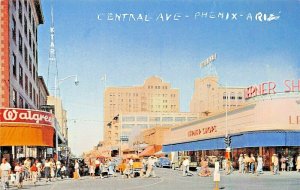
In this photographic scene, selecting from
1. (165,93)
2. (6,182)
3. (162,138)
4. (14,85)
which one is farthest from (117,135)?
(6,182)

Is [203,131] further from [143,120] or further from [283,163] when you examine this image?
[143,120]

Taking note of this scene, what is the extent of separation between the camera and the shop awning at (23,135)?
3719cm

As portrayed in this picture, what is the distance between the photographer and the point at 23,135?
38156 millimetres

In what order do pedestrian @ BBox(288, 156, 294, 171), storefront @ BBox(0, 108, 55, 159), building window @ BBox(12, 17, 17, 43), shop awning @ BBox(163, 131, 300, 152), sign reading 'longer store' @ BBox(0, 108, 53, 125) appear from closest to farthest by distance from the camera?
storefront @ BBox(0, 108, 55, 159), sign reading 'longer store' @ BBox(0, 108, 53, 125), building window @ BBox(12, 17, 17, 43), pedestrian @ BBox(288, 156, 294, 171), shop awning @ BBox(163, 131, 300, 152)

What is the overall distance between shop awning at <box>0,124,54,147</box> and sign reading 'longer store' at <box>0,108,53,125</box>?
386 millimetres

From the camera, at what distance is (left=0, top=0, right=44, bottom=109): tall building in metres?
41.5

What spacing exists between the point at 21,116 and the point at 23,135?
1386 millimetres

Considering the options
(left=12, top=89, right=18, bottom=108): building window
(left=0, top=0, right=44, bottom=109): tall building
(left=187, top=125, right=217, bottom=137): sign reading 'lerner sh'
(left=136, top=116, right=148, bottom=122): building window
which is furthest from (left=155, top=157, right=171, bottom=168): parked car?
(left=136, top=116, right=148, bottom=122): building window

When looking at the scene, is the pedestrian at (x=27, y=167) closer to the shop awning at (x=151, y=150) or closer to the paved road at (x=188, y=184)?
the paved road at (x=188, y=184)

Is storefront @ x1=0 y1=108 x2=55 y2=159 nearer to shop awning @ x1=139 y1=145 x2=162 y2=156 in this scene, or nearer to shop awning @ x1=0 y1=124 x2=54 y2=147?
shop awning @ x1=0 y1=124 x2=54 y2=147

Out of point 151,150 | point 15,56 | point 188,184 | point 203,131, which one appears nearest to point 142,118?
point 151,150

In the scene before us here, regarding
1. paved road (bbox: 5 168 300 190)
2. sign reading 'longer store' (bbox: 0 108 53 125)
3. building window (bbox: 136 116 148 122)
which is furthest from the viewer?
building window (bbox: 136 116 148 122)

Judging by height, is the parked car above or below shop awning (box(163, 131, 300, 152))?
below

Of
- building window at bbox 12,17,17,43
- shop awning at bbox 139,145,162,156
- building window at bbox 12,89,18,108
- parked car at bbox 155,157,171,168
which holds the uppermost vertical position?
building window at bbox 12,17,17,43
